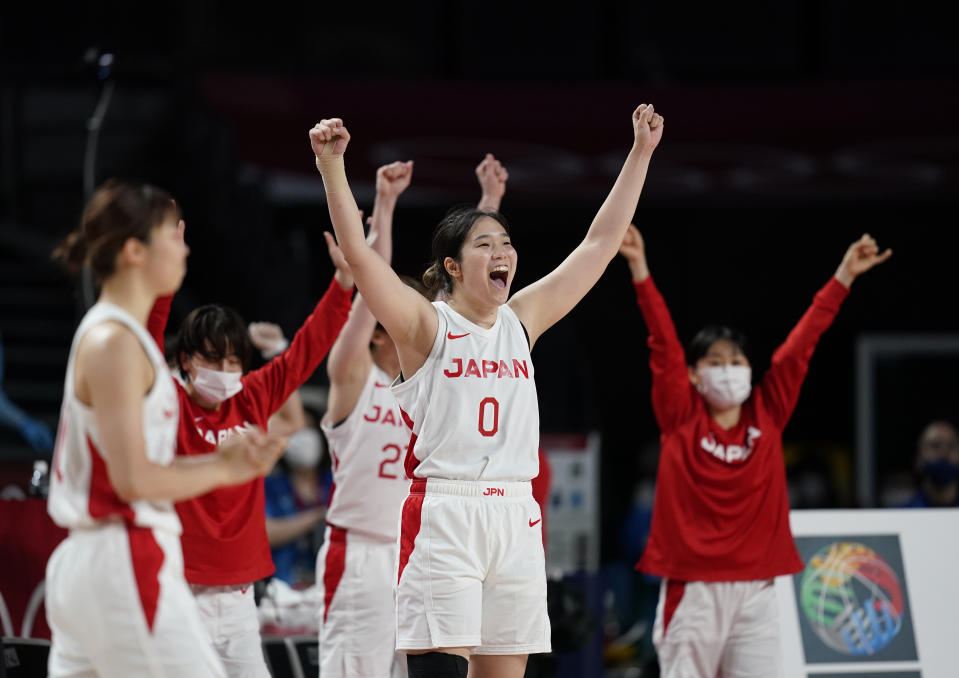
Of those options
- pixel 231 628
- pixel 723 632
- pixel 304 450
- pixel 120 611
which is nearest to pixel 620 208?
pixel 723 632

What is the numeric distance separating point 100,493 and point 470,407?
125 cm

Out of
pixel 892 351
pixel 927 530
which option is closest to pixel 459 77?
pixel 892 351

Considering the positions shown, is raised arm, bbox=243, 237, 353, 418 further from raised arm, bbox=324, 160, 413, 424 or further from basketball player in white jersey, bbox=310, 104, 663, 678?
basketball player in white jersey, bbox=310, 104, 663, 678

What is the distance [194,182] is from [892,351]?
22.4ft

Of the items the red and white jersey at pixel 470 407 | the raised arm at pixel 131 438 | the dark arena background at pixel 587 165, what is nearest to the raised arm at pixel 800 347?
the red and white jersey at pixel 470 407

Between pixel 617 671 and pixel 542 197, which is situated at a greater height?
pixel 542 197

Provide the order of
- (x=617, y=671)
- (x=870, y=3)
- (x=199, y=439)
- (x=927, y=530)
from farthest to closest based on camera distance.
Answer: (x=870, y=3)
(x=617, y=671)
(x=927, y=530)
(x=199, y=439)

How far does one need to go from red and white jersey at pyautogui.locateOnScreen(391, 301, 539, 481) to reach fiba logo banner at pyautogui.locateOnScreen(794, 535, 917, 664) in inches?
88.2

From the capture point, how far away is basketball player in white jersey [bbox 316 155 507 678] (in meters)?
5.31

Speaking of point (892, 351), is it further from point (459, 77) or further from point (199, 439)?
point (199, 439)

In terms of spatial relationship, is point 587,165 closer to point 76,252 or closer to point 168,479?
point 76,252

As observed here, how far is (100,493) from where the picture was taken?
3256 millimetres

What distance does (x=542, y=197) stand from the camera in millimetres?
12227

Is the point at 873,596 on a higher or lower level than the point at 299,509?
lower
